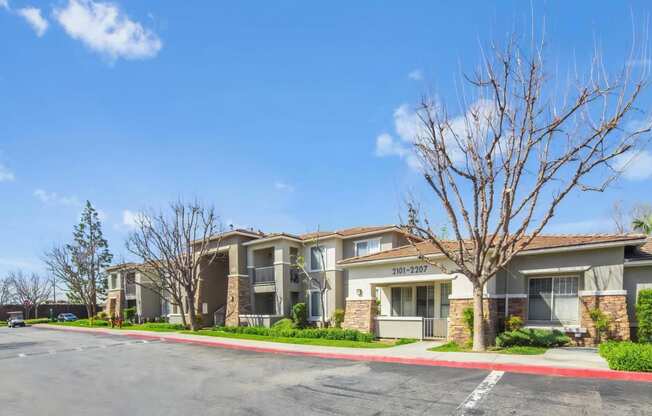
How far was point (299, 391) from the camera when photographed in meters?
9.59

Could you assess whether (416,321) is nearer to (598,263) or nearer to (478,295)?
(478,295)

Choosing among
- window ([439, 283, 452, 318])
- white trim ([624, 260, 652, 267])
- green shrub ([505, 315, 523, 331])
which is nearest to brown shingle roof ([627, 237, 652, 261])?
white trim ([624, 260, 652, 267])

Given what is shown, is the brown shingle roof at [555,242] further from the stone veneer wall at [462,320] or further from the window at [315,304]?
the window at [315,304]

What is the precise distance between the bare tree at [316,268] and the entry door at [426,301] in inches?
Answer: 312

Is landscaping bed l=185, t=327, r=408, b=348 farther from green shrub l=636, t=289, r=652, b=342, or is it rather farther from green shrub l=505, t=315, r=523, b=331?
green shrub l=636, t=289, r=652, b=342

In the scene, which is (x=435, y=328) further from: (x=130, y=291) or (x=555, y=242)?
(x=130, y=291)

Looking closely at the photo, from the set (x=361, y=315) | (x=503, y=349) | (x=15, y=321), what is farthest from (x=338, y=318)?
(x=15, y=321)

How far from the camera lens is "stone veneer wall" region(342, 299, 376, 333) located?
2075 centimetres

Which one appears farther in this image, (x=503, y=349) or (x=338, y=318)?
(x=338, y=318)

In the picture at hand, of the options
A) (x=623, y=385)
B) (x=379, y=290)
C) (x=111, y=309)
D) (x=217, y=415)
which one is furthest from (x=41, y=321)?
(x=623, y=385)

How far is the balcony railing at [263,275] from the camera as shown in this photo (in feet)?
102

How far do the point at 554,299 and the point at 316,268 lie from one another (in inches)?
624

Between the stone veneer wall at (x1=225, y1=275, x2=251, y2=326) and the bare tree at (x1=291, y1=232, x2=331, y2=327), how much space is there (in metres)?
4.24

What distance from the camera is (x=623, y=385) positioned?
9.30m
